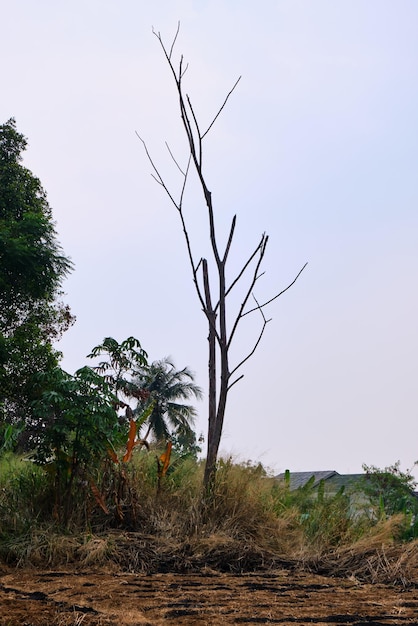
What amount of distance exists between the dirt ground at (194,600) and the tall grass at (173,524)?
1.42 feet

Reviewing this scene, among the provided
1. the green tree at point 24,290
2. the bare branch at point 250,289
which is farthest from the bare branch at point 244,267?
the green tree at point 24,290

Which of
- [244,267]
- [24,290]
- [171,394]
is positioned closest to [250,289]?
[244,267]

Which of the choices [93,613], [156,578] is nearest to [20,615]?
[93,613]

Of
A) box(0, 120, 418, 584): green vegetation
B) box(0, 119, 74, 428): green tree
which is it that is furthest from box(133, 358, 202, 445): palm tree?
box(0, 120, 418, 584): green vegetation

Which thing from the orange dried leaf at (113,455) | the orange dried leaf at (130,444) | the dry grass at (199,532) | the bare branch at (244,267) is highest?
the bare branch at (244,267)

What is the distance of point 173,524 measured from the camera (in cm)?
654

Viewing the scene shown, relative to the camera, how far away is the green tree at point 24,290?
1723cm

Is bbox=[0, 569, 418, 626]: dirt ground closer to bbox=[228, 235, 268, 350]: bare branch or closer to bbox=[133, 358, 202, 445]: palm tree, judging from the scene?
bbox=[228, 235, 268, 350]: bare branch

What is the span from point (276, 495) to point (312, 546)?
1.17m

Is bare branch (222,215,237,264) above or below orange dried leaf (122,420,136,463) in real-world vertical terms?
above

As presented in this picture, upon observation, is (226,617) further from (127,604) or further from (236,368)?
(236,368)

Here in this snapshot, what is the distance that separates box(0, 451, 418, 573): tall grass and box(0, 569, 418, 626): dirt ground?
17.0 inches

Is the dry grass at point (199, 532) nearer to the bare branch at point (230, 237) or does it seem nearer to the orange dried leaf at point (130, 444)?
the orange dried leaf at point (130, 444)

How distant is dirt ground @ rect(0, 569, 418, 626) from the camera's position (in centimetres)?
386
